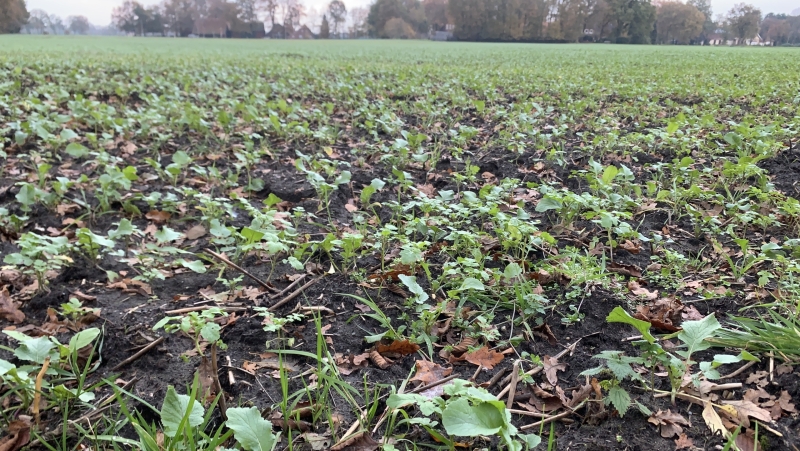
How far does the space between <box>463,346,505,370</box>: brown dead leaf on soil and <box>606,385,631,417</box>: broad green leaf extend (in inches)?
14.6

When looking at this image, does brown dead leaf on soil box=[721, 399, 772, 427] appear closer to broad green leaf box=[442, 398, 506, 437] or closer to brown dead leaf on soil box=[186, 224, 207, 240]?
broad green leaf box=[442, 398, 506, 437]

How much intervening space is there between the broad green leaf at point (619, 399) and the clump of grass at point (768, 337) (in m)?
0.43

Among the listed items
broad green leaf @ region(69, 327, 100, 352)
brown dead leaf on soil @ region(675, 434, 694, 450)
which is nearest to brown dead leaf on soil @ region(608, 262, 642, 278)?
brown dead leaf on soil @ region(675, 434, 694, 450)

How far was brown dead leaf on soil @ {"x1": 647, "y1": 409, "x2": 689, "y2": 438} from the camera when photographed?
132 cm

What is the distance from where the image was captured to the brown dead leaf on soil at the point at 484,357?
65.1 inches

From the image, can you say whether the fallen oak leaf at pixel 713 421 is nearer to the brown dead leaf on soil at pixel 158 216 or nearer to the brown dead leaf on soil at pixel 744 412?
the brown dead leaf on soil at pixel 744 412

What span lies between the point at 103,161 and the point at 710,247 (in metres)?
3.87

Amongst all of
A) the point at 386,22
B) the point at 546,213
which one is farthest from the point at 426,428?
the point at 386,22

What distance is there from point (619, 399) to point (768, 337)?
606 millimetres

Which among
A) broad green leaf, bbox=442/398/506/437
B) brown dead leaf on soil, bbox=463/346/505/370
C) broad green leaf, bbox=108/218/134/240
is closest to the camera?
broad green leaf, bbox=442/398/506/437

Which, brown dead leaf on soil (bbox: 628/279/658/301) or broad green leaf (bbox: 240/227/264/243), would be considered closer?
brown dead leaf on soil (bbox: 628/279/658/301)

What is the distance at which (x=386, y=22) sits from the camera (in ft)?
260

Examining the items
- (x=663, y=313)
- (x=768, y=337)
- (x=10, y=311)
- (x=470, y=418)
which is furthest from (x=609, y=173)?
(x=10, y=311)

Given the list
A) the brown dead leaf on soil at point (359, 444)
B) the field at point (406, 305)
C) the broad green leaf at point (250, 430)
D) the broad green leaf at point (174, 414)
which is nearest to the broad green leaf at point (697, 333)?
the field at point (406, 305)
